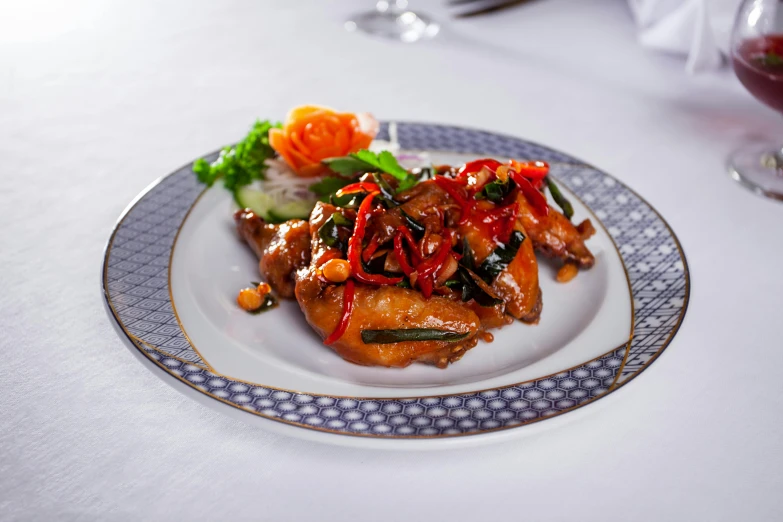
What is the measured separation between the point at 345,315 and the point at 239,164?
1425 mm

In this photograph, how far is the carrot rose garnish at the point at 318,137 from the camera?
370cm

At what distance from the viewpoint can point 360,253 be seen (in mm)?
2791

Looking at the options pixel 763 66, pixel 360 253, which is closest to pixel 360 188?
pixel 360 253

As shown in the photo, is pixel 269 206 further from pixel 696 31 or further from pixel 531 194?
pixel 696 31

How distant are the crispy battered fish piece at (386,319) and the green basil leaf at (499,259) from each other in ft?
0.70

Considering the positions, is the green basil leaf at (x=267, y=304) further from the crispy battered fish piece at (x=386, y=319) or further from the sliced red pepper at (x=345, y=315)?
the sliced red pepper at (x=345, y=315)

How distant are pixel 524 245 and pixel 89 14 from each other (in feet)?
15.3

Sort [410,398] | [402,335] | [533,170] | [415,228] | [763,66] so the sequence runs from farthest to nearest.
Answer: [763,66]
[533,170]
[415,228]
[402,335]
[410,398]

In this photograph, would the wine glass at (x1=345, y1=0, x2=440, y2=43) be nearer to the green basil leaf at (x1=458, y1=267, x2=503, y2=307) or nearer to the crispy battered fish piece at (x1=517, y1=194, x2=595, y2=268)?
the crispy battered fish piece at (x1=517, y1=194, x2=595, y2=268)

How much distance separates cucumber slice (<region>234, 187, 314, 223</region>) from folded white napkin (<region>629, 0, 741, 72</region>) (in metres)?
3.16

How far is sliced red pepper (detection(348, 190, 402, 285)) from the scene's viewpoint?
2.71 m

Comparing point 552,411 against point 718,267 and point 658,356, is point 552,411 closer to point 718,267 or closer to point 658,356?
point 658,356

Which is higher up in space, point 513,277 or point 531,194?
point 531,194

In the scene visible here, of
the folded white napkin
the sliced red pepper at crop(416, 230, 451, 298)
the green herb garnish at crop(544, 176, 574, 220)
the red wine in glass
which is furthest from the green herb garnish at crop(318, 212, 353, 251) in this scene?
the folded white napkin
